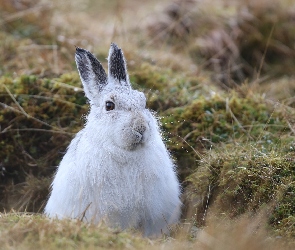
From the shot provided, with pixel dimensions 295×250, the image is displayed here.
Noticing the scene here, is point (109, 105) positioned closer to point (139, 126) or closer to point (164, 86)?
point (139, 126)

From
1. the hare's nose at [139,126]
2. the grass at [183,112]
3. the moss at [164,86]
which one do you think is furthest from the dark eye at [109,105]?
the moss at [164,86]

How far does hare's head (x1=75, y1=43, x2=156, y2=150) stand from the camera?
5145mm

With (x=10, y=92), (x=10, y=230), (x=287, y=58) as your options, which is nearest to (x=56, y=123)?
(x=10, y=92)

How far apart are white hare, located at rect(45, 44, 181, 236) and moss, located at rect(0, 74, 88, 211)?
142cm

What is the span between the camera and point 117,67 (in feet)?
18.5

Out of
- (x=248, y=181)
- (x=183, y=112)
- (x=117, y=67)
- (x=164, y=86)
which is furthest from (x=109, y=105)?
(x=164, y=86)

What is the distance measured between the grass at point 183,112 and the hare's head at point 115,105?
0.90m

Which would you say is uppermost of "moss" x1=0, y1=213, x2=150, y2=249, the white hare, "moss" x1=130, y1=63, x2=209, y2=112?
"moss" x1=130, y1=63, x2=209, y2=112

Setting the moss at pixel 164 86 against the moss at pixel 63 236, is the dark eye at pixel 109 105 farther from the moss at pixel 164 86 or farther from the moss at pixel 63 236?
the moss at pixel 164 86

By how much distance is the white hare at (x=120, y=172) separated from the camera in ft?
17.1

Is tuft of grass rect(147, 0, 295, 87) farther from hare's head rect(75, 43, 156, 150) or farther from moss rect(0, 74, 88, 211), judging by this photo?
hare's head rect(75, 43, 156, 150)

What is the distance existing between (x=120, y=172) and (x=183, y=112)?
206 cm

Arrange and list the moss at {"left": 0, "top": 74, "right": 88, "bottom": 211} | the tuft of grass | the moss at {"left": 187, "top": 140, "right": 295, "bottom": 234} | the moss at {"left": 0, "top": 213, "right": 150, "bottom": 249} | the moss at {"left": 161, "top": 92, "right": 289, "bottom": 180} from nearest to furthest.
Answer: the moss at {"left": 0, "top": 213, "right": 150, "bottom": 249} < the moss at {"left": 187, "top": 140, "right": 295, "bottom": 234} < the moss at {"left": 161, "top": 92, "right": 289, "bottom": 180} < the moss at {"left": 0, "top": 74, "right": 88, "bottom": 211} < the tuft of grass

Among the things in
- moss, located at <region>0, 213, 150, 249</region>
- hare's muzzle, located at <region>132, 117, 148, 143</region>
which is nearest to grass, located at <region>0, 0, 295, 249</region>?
moss, located at <region>0, 213, 150, 249</region>
